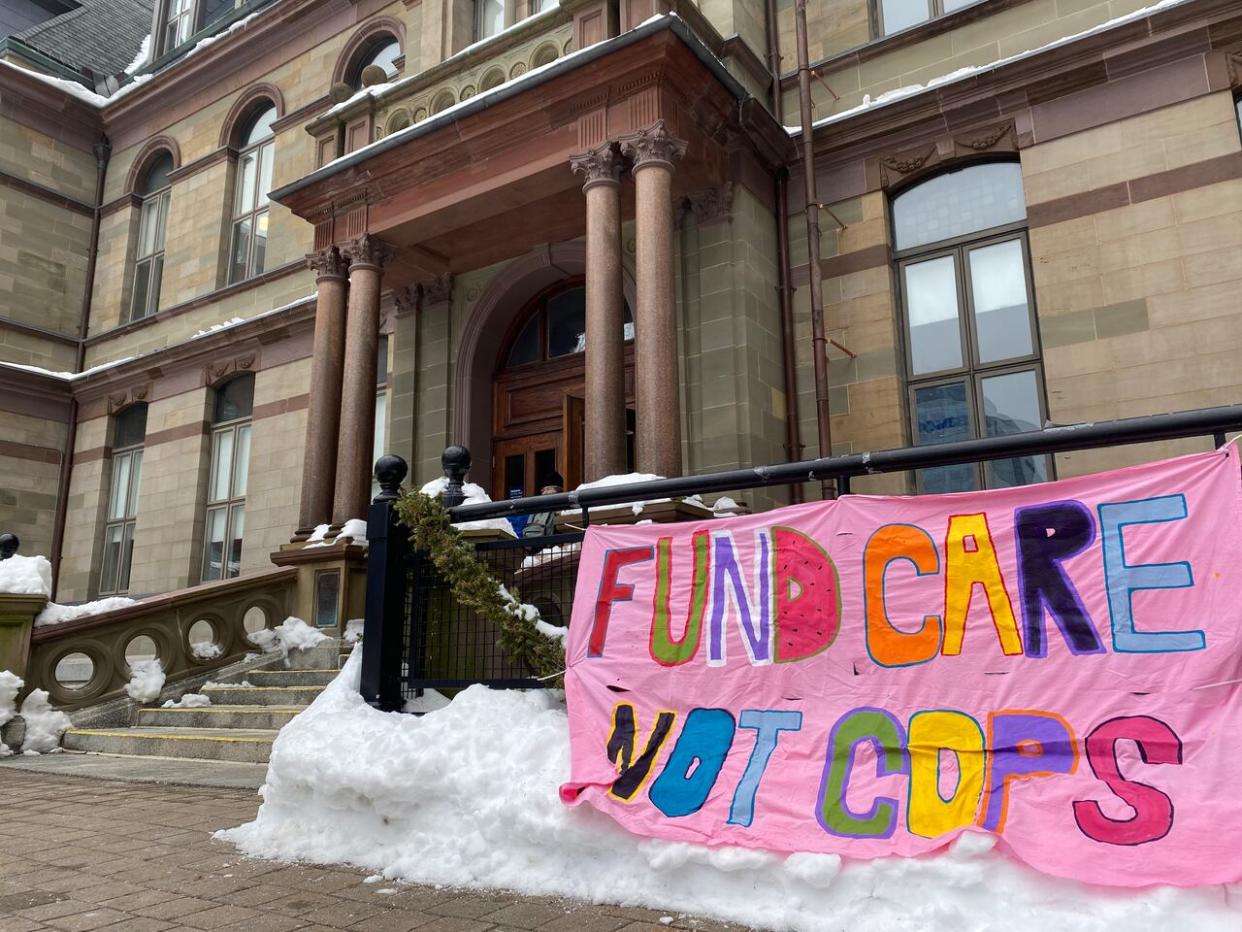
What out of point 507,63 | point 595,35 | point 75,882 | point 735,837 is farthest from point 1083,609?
point 507,63

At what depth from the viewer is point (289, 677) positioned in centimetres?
988

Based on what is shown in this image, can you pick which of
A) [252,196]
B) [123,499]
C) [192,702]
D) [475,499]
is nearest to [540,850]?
[475,499]

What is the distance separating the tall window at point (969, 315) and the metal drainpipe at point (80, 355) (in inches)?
681

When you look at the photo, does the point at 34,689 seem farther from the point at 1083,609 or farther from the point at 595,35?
the point at 1083,609

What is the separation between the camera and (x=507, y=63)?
1138 cm

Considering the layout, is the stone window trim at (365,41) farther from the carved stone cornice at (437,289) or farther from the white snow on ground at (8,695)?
the white snow on ground at (8,695)

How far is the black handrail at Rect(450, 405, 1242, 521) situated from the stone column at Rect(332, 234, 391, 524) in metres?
6.72

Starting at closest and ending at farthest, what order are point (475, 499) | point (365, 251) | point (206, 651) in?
point (475, 499), point (206, 651), point (365, 251)

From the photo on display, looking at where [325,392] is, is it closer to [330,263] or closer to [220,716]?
[330,263]

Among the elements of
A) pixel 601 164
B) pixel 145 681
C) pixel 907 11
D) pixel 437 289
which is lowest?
pixel 145 681

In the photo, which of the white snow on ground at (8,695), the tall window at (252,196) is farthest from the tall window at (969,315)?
the tall window at (252,196)

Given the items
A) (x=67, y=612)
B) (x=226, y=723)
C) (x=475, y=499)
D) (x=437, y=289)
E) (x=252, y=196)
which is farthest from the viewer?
(x=252, y=196)

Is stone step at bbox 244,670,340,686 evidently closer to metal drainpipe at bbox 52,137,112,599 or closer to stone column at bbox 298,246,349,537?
stone column at bbox 298,246,349,537

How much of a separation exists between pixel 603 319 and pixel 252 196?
37.2 feet
